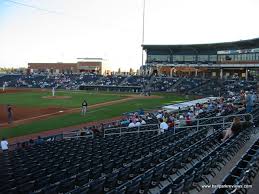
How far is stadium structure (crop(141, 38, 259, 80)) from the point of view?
62.0 metres

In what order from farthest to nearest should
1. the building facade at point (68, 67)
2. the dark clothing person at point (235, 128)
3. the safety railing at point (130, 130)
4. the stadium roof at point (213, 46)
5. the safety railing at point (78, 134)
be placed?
1. the building facade at point (68, 67)
2. the stadium roof at point (213, 46)
3. the safety railing at point (78, 134)
4. the safety railing at point (130, 130)
5. the dark clothing person at point (235, 128)

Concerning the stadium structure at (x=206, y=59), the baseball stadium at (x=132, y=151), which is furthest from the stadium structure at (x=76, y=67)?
the baseball stadium at (x=132, y=151)

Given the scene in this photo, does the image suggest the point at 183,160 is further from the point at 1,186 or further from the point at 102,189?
the point at 1,186

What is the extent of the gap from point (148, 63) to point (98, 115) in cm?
5275

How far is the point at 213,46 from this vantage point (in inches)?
2874

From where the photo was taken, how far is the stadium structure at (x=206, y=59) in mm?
62000

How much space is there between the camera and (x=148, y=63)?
84125 millimetres

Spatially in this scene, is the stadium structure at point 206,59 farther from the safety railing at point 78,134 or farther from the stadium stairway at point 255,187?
the stadium stairway at point 255,187

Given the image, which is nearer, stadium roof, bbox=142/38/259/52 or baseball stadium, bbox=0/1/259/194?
baseball stadium, bbox=0/1/259/194

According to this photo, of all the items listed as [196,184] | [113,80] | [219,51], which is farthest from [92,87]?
[196,184]

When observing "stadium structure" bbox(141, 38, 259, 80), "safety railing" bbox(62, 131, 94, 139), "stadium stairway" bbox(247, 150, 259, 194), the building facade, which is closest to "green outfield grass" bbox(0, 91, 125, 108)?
"safety railing" bbox(62, 131, 94, 139)

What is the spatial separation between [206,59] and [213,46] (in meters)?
4.01

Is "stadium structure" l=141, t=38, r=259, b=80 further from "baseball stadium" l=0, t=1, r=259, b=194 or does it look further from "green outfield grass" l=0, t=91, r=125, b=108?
"baseball stadium" l=0, t=1, r=259, b=194

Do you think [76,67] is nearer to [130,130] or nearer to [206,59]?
[206,59]
